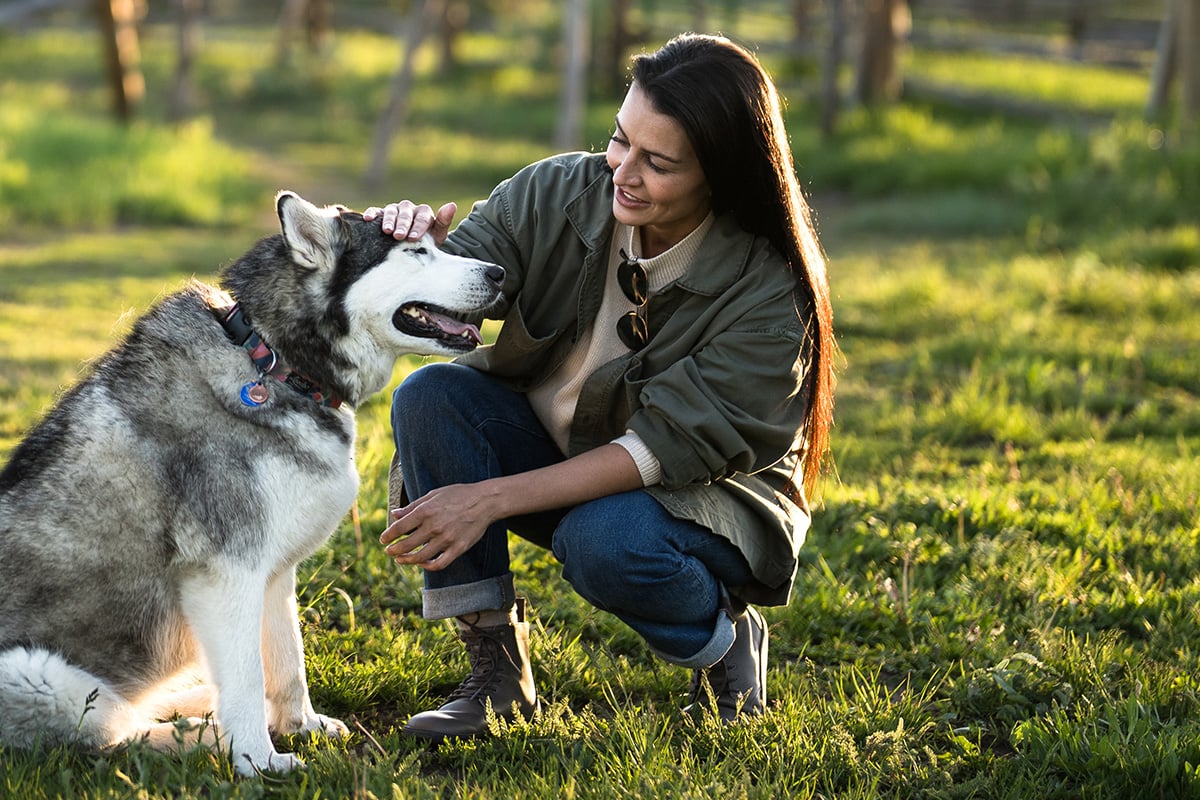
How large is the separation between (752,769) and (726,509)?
591 mm

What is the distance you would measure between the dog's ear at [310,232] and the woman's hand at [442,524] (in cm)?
60

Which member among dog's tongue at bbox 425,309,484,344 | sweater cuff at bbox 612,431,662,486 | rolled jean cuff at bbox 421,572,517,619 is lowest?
rolled jean cuff at bbox 421,572,517,619

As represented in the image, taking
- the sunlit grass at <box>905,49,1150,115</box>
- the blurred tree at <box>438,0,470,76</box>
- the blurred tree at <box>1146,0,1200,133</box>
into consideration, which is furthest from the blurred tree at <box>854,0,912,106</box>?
the blurred tree at <box>438,0,470,76</box>

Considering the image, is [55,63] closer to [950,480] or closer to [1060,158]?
[1060,158]

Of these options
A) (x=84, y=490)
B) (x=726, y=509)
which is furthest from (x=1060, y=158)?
(x=84, y=490)

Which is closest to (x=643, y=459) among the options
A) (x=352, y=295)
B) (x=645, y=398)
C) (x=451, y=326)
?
(x=645, y=398)

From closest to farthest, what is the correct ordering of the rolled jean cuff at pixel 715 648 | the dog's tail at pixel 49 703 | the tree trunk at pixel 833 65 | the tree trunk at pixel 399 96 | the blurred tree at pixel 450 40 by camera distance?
the dog's tail at pixel 49 703 → the rolled jean cuff at pixel 715 648 → the tree trunk at pixel 399 96 → the tree trunk at pixel 833 65 → the blurred tree at pixel 450 40

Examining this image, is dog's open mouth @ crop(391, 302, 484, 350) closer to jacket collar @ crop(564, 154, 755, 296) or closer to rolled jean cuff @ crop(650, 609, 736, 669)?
jacket collar @ crop(564, 154, 755, 296)

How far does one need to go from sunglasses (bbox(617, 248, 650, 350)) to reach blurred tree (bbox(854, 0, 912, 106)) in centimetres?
1110

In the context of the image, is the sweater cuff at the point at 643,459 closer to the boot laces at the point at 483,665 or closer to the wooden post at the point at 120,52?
the boot laces at the point at 483,665

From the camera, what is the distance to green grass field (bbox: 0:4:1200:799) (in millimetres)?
2799

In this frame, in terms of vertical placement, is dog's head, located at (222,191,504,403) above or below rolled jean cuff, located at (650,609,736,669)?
above

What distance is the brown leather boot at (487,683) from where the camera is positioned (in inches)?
116

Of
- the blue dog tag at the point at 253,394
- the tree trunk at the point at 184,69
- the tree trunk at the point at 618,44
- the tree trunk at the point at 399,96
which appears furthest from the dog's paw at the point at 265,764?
the tree trunk at the point at 618,44
